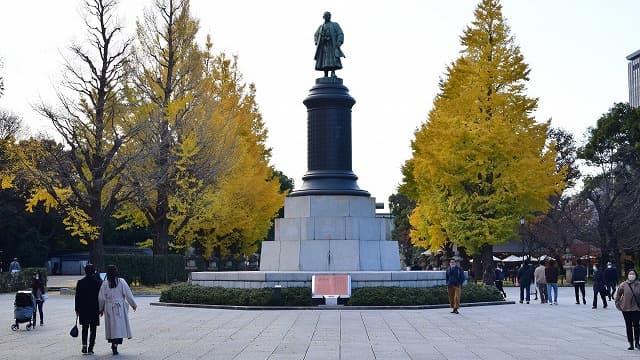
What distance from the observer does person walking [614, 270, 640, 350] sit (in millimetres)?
15180

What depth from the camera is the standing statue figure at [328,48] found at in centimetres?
3062

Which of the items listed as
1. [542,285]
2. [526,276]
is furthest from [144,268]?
[542,285]

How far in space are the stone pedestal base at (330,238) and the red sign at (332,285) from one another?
3.10 metres

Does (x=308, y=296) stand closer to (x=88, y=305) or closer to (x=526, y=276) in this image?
(x=526, y=276)

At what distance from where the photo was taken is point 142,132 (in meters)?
38.0

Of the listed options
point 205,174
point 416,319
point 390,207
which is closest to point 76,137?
point 205,174

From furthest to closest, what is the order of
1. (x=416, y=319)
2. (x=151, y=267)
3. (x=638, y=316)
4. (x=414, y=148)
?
(x=414, y=148)
(x=151, y=267)
(x=416, y=319)
(x=638, y=316)

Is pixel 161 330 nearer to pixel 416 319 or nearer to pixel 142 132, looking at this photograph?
pixel 416 319

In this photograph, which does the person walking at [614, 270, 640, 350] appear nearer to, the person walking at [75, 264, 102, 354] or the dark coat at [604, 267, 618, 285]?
the person walking at [75, 264, 102, 354]

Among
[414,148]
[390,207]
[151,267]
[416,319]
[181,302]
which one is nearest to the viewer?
[416,319]

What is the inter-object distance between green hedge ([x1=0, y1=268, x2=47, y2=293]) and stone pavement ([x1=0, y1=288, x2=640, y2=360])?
15348mm

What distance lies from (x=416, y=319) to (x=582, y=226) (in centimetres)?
3531

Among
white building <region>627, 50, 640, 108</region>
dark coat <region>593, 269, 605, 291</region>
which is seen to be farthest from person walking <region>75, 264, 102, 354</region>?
white building <region>627, 50, 640, 108</region>

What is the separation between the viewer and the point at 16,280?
130ft
